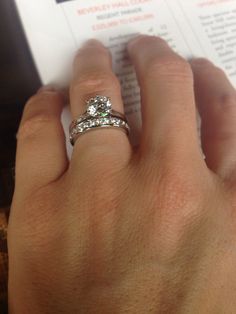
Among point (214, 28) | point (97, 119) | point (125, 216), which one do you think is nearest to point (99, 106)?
point (97, 119)

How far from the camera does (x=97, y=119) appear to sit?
1.48ft

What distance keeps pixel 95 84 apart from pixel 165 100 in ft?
0.26

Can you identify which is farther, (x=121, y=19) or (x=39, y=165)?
(x=121, y=19)

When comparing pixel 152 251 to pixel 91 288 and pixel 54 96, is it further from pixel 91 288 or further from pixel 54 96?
pixel 54 96

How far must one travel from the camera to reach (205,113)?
0.53m

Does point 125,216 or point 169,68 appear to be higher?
point 169,68

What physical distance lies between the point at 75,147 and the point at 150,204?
99 millimetres

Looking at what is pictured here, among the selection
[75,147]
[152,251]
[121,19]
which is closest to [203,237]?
[152,251]

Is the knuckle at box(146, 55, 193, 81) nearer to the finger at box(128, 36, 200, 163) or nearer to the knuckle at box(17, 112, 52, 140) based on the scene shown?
the finger at box(128, 36, 200, 163)

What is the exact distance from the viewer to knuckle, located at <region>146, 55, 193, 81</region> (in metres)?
0.48

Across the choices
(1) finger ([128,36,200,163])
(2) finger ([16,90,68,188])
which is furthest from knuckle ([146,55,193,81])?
(2) finger ([16,90,68,188])

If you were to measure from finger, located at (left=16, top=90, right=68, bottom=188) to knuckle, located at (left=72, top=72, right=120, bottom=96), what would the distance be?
0.13 ft

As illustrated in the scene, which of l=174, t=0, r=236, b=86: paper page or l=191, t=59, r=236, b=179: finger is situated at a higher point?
l=174, t=0, r=236, b=86: paper page

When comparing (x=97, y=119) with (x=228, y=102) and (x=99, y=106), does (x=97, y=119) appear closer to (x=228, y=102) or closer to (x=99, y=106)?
(x=99, y=106)
